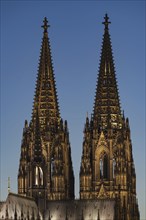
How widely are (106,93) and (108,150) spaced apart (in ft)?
26.2

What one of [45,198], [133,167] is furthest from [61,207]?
[133,167]

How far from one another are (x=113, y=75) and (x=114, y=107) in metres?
4.28

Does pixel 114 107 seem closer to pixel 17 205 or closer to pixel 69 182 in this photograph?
pixel 69 182

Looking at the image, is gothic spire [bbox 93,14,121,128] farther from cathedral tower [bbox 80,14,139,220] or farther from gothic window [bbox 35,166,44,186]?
gothic window [bbox 35,166,44,186]

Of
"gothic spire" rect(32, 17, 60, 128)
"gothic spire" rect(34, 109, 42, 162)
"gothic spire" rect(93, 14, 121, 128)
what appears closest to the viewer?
"gothic spire" rect(34, 109, 42, 162)

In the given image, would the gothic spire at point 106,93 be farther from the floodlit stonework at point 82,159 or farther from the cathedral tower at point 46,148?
the cathedral tower at point 46,148

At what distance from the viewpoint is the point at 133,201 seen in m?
168

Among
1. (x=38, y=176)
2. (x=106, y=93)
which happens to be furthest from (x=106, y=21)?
(x=38, y=176)

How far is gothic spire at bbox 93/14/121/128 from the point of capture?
171 m

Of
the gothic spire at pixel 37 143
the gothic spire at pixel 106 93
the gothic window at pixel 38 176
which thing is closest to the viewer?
the gothic window at pixel 38 176

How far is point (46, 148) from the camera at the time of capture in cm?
16888

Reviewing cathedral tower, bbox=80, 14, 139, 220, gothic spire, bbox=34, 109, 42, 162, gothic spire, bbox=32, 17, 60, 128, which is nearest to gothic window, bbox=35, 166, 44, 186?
gothic spire, bbox=34, 109, 42, 162

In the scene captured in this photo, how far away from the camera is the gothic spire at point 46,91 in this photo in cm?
17212

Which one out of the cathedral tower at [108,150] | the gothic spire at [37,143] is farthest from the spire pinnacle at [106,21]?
the gothic spire at [37,143]
